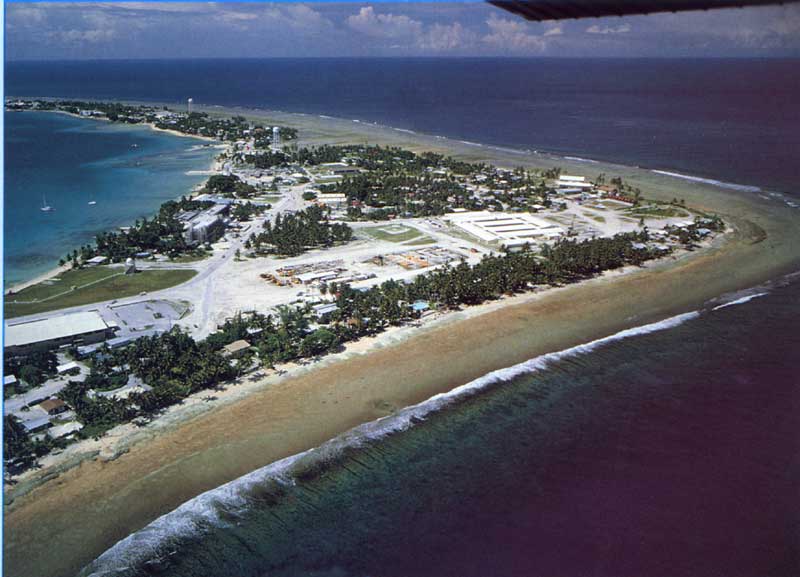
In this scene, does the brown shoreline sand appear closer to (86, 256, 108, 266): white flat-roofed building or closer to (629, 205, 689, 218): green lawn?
(629, 205, 689, 218): green lawn

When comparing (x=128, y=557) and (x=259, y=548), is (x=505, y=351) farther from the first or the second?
(x=128, y=557)

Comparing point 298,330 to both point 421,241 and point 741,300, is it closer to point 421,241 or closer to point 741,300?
point 421,241

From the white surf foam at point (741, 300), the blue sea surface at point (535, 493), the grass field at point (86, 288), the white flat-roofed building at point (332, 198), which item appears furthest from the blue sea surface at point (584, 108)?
the white flat-roofed building at point (332, 198)

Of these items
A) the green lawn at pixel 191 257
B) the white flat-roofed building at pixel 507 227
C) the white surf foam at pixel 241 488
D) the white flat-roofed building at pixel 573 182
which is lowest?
the white surf foam at pixel 241 488

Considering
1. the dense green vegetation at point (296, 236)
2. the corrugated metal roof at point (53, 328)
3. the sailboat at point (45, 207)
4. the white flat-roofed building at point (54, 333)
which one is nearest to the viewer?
the white flat-roofed building at point (54, 333)

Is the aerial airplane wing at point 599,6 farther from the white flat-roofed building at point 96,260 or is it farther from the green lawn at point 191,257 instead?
the white flat-roofed building at point 96,260

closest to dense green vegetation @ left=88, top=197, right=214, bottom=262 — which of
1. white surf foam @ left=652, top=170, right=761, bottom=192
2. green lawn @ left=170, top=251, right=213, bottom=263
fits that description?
green lawn @ left=170, top=251, right=213, bottom=263
